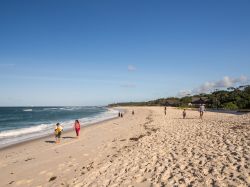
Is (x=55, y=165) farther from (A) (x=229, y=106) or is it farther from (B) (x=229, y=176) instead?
(A) (x=229, y=106)

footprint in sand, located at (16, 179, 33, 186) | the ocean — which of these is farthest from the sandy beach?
the ocean

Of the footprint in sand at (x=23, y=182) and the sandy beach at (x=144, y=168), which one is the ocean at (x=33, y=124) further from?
the footprint in sand at (x=23, y=182)

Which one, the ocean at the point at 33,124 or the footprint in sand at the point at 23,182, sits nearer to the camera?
the footprint in sand at the point at 23,182

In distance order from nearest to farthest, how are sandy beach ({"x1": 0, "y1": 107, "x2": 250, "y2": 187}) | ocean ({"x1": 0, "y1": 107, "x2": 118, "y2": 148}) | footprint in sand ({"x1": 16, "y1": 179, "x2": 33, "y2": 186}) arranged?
sandy beach ({"x1": 0, "y1": 107, "x2": 250, "y2": 187}) → footprint in sand ({"x1": 16, "y1": 179, "x2": 33, "y2": 186}) → ocean ({"x1": 0, "y1": 107, "x2": 118, "y2": 148})

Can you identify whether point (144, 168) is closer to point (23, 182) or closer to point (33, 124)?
point (23, 182)

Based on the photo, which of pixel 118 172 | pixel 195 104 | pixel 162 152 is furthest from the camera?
pixel 195 104

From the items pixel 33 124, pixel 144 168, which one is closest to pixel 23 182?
pixel 144 168

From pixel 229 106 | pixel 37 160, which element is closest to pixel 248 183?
pixel 37 160

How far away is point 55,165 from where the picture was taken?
399 inches

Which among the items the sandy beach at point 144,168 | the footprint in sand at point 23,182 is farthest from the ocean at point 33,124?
the footprint in sand at point 23,182

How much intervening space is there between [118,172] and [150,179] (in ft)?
4.86

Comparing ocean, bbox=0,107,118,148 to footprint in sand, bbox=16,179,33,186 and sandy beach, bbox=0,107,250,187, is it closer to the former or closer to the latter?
sandy beach, bbox=0,107,250,187

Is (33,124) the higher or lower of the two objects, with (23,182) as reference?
lower

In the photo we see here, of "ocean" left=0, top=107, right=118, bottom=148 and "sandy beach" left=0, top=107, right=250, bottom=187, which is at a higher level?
"sandy beach" left=0, top=107, right=250, bottom=187
